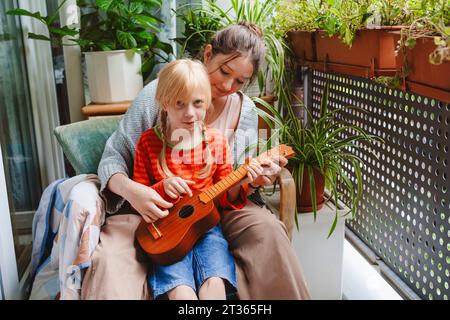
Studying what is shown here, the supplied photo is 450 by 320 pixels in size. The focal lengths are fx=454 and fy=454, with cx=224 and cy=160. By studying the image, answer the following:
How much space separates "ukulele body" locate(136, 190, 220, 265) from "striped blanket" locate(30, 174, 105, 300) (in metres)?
0.14

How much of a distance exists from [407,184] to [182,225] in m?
0.91

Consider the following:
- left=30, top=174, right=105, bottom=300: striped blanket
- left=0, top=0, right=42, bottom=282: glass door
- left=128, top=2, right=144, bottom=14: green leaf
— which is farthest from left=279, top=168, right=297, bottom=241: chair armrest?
left=128, top=2, right=144, bottom=14: green leaf

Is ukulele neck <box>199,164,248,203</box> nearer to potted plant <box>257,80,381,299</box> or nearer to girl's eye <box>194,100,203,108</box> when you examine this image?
girl's eye <box>194,100,203,108</box>

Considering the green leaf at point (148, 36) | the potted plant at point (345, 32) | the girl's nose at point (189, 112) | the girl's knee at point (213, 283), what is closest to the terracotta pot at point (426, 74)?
the potted plant at point (345, 32)

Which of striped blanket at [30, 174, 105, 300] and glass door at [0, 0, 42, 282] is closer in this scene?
striped blanket at [30, 174, 105, 300]

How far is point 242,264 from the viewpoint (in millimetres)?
1237

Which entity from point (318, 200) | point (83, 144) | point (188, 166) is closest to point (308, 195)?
point (318, 200)

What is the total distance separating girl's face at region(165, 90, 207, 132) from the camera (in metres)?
1.24

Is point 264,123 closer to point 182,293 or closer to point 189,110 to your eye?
point 189,110

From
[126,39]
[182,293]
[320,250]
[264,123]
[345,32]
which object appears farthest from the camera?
[264,123]
